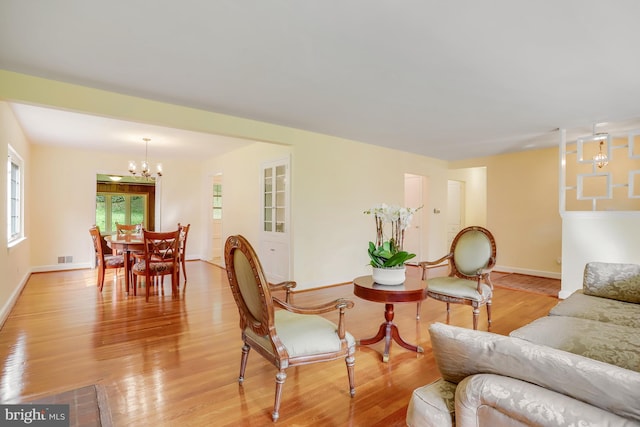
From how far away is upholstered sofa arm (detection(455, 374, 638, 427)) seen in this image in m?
0.91

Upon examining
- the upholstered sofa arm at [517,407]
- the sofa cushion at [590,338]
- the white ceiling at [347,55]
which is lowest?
the sofa cushion at [590,338]

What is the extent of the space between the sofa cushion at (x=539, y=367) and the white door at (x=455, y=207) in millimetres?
7933

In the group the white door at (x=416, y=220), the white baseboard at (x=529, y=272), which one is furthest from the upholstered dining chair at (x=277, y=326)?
the white baseboard at (x=529, y=272)

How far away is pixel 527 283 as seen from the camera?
18.8 ft

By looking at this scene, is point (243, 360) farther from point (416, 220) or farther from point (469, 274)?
point (416, 220)

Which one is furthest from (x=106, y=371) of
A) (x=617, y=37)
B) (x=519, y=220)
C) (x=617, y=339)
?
(x=519, y=220)

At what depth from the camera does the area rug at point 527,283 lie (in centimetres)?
521

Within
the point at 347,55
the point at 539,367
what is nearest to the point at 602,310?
the point at 539,367

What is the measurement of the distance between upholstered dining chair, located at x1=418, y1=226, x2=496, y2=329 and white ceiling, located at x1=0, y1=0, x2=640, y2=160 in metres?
1.56

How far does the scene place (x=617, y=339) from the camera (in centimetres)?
201

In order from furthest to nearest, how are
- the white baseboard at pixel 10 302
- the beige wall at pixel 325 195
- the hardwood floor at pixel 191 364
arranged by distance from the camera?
1. the beige wall at pixel 325 195
2. the white baseboard at pixel 10 302
3. the hardwood floor at pixel 191 364

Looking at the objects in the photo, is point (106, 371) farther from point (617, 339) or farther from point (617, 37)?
point (617, 37)

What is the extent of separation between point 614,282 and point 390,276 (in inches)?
79.4

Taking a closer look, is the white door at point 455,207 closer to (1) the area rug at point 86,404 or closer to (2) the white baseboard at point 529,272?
(2) the white baseboard at point 529,272
